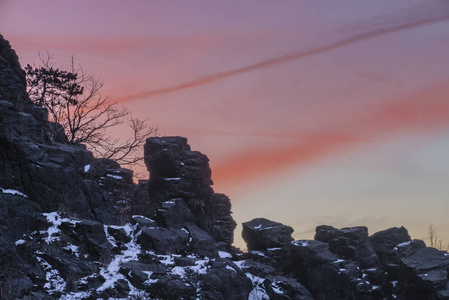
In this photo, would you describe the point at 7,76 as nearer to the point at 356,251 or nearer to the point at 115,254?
the point at 115,254

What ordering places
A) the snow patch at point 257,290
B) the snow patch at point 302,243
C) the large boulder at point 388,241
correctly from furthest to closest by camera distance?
the large boulder at point 388,241 < the snow patch at point 302,243 < the snow patch at point 257,290

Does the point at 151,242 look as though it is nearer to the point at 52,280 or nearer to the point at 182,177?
the point at 52,280

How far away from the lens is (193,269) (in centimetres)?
2447

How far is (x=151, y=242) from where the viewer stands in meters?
25.2

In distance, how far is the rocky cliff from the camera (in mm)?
19266

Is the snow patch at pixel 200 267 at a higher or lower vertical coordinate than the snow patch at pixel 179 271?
higher

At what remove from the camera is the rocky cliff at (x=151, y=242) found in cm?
1927

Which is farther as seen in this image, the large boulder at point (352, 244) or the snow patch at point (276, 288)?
the large boulder at point (352, 244)

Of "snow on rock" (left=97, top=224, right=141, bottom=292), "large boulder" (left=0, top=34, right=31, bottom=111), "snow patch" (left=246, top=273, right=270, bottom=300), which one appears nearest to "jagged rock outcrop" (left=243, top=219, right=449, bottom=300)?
"snow patch" (left=246, top=273, right=270, bottom=300)

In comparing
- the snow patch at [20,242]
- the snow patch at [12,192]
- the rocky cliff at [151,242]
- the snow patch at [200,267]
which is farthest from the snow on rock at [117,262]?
the snow patch at [12,192]

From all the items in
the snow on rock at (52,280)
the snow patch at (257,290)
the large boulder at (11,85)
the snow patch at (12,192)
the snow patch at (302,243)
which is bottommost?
the snow on rock at (52,280)

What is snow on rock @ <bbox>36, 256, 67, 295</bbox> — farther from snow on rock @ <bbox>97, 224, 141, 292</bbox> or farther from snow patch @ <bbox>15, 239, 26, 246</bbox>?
snow on rock @ <bbox>97, 224, 141, 292</bbox>

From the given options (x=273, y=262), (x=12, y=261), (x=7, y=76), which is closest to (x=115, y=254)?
(x=12, y=261)

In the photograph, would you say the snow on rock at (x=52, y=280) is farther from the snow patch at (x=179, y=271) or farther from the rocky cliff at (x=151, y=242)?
the snow patch at (x=179, y=271)
